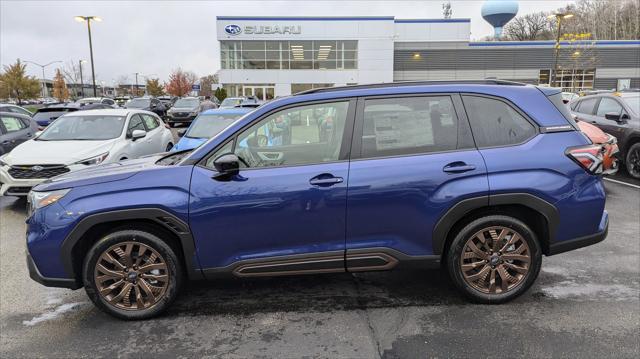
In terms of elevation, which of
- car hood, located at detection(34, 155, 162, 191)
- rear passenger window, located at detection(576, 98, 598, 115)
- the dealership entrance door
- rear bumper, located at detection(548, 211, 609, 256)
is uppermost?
the dealership entrance door

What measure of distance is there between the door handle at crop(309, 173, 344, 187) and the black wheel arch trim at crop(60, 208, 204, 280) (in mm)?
1033

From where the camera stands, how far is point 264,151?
3688mm

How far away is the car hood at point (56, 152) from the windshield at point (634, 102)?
33.3ft

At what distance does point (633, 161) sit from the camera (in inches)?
359

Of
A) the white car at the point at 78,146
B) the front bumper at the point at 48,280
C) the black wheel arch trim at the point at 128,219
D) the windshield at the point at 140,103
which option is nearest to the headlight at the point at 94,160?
the white car at the point at 78,146

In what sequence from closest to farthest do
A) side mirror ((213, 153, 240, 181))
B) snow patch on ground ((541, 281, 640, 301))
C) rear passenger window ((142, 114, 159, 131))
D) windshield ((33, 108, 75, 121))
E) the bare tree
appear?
1. side mirror ((213, 153, 240, 181))
2. snow patch on ground ((541, 281, 640, 301))
3. rear passenger window ((142, 114, 159, 131))
4. windshield ((33, 108, 75, 121))
5. the bare tree

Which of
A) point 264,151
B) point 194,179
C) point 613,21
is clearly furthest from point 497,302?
point 613,21

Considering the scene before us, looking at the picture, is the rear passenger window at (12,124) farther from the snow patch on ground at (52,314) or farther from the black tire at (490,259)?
the black tire at (490,259)

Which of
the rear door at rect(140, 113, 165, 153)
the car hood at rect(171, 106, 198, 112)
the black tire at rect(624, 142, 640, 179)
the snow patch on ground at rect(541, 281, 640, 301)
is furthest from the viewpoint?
the car hood at rect(171, 106, 198, 112)

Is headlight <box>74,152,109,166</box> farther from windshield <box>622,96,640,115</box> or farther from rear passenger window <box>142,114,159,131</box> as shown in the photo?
windshield <box>622,96,640,115</box>

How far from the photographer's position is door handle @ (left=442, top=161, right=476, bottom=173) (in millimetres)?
3512

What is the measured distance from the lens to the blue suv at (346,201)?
3451 mm

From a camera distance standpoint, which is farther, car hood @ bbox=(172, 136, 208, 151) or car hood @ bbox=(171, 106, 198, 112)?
car hood @ bbox=(171, 106, 198, 112)

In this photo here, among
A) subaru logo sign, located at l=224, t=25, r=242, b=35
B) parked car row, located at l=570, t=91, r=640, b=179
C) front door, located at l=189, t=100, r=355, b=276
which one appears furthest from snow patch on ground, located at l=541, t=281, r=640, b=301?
subaru logo sign, located at l=224, t=25, r=242, b=35
